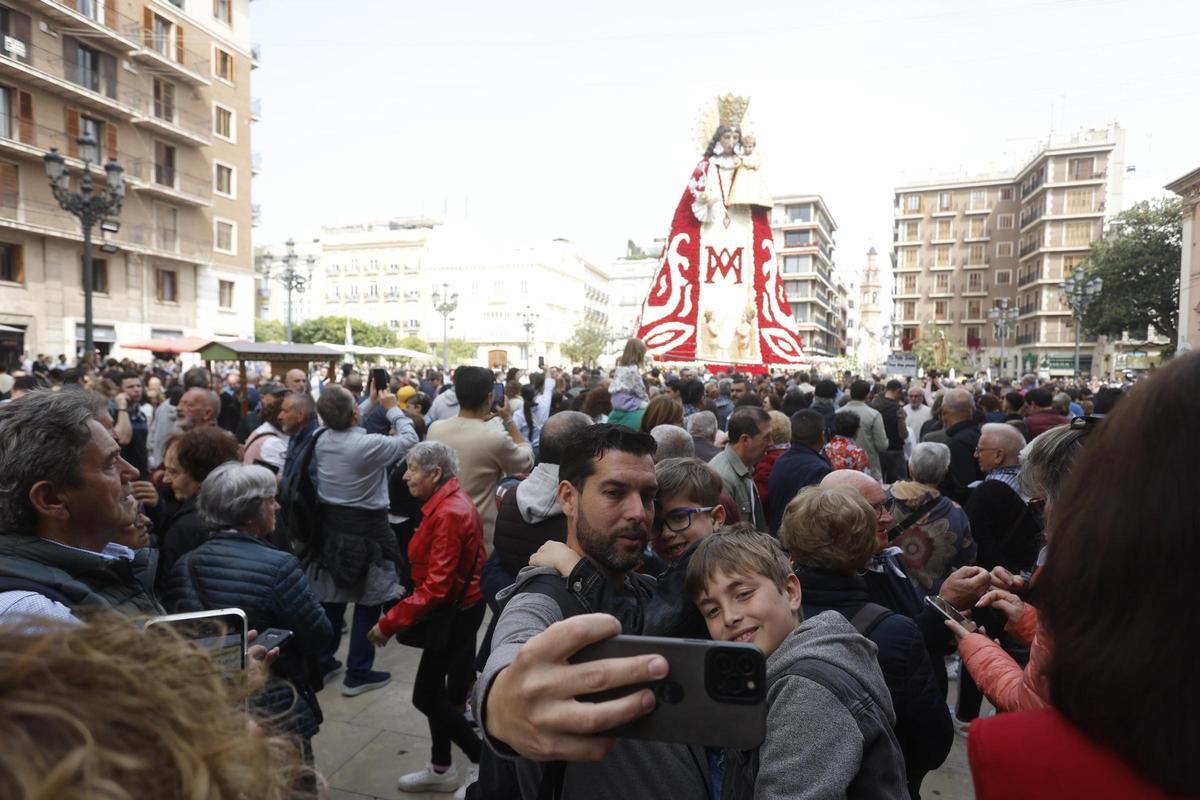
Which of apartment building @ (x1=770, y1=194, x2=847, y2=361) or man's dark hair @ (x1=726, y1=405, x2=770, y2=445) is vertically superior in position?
apartment building @ (x1=770, y1=194, x2=847, y2=361)

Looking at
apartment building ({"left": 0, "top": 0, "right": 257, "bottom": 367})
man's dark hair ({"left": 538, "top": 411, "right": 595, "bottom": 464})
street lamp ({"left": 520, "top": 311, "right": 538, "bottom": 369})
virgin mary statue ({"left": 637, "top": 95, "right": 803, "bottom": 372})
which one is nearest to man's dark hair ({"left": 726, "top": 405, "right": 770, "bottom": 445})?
man's dark hair ({"left": 538, "top": 411, "right": 595, "bottom": 464})

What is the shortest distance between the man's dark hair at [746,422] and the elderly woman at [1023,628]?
1978 mm

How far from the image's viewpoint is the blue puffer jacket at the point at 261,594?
2.78 m

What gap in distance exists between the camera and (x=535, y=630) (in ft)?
5.09

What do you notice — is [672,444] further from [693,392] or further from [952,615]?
[693,392]

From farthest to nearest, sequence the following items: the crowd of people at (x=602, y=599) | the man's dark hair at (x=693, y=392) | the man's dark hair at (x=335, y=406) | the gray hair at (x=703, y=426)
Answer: the man's dark hair at (x=693, y=392) → the gray hair at (x=703, y=426) → the man's dark hair at (x=335, y=406) → the crowd of people at (x=602, y=599)

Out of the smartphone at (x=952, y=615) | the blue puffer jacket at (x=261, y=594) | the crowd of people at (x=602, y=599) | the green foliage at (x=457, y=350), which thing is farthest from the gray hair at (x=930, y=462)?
the green foliage at (x=457, y=350)

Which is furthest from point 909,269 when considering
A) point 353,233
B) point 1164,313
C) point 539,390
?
point 539,390

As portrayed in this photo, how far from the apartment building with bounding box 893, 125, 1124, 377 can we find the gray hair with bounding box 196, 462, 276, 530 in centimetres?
6105

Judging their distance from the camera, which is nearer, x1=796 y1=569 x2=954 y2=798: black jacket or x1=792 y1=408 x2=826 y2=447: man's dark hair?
x1=796 y1=569 x2=954 y2=798: black jacket

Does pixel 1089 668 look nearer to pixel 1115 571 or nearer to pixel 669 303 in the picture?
pixel 1115 571

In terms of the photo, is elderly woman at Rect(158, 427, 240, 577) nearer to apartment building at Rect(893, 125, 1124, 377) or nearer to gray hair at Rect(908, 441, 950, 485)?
gray hair at Rect(908, 441, 950, 485)

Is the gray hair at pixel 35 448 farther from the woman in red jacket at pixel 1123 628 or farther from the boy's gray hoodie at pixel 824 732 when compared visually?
the woman in red jacket at pixel 1123 628

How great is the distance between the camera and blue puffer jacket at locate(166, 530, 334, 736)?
2.78 metres
